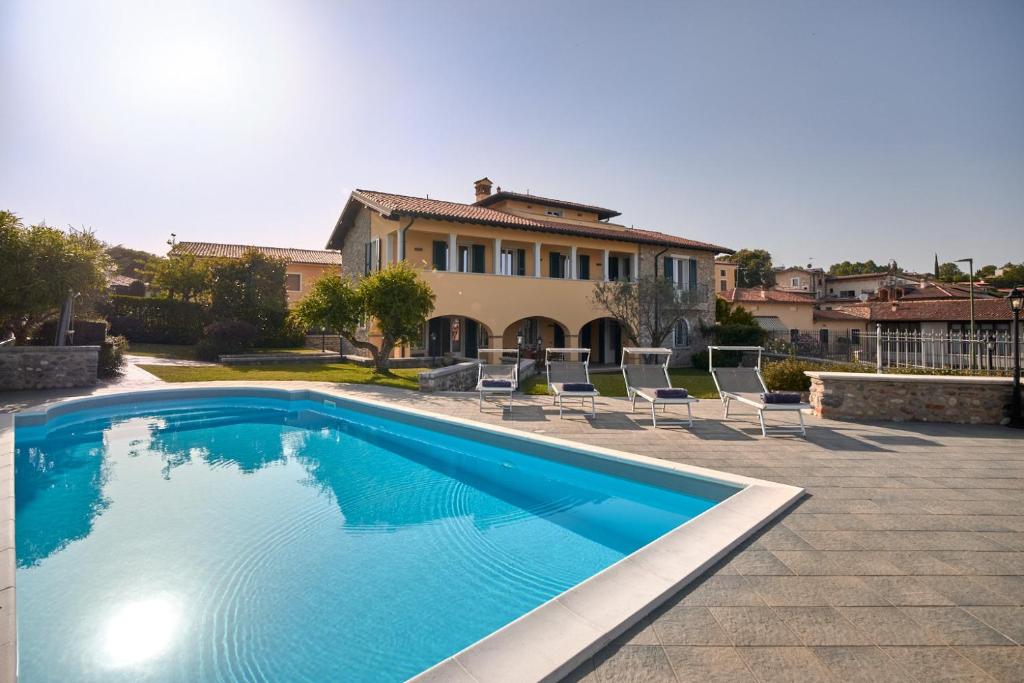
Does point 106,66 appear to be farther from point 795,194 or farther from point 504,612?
point 795,194

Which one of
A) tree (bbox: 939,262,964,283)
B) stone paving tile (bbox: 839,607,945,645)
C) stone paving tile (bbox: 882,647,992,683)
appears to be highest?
tree (bbox: 939,262,964,283)

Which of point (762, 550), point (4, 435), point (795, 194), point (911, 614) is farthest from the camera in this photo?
point (795, 194)

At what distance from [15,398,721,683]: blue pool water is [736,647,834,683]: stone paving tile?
186 centimetres

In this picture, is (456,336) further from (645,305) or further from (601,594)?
(601,594)

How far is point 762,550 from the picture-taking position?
3.72m

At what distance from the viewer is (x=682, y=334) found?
27.0 meters

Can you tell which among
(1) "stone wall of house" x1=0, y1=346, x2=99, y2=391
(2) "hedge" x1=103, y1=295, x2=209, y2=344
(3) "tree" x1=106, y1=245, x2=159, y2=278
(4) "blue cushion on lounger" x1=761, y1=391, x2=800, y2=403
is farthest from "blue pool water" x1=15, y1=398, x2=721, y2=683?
(3) "tree" x1=106, y1=245, x2=159, y2=278

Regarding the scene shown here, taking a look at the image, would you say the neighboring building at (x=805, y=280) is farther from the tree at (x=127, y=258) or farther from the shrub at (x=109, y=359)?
the tree at (x=127, y=258)

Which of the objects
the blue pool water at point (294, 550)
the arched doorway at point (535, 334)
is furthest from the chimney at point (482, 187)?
the blue pool water at point (294, 550)

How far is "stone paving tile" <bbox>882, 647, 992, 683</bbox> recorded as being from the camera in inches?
90.5

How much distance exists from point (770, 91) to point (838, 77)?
1.74 meters

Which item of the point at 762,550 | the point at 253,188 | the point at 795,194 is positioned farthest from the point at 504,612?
the point at 795,194

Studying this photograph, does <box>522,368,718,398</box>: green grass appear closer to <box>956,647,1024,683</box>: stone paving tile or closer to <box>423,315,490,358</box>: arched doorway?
<box>423,315,490,358</box>: arched doorway

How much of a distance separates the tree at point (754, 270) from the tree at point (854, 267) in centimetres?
2009
